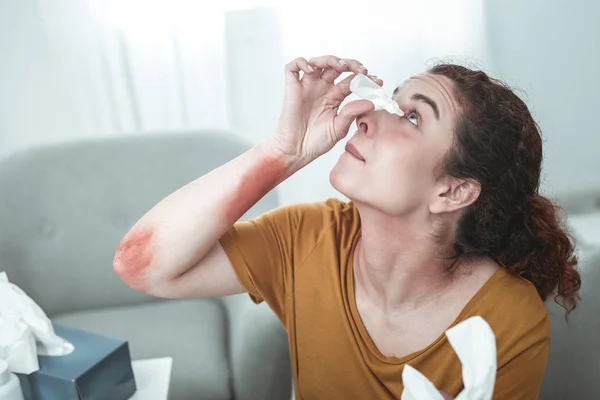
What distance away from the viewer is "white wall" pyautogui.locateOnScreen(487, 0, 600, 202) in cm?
179

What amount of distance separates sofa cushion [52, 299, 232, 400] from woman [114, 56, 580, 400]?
1.02 feet

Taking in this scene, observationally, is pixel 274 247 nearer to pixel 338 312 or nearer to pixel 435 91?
pixel 338 312

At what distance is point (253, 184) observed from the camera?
106 cm

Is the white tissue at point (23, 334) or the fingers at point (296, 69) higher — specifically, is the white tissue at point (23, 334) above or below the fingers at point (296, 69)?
below

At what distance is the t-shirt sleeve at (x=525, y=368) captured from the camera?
3.25 ft

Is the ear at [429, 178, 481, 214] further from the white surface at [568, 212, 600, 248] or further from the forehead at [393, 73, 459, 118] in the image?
the white surface at [568, 212, 600, 248]

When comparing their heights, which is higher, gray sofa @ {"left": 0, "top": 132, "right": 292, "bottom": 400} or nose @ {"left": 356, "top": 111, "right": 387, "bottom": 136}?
nose @ {"left": 356, "top": 111, "right": 387, "bottom": 136}

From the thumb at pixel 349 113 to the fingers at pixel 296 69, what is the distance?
0.10m

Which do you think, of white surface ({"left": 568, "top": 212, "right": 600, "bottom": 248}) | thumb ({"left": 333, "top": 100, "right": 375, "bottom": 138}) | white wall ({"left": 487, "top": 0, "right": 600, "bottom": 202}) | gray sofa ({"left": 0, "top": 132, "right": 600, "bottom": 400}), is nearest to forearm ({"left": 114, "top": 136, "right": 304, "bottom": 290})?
thumb ({"left": 333, "top": 100, "right": 375, "bottom": 138})

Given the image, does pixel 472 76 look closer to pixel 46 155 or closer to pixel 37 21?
pixel 46 155

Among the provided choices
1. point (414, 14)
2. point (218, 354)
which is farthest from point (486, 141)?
point (414, 14)

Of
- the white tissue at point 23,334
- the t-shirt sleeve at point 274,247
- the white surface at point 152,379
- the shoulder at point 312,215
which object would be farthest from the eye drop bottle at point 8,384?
the shoulder at point 312,215

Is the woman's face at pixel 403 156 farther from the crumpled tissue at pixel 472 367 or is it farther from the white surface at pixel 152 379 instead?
the white surface at pixel 152 379

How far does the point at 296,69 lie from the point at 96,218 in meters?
0.82
